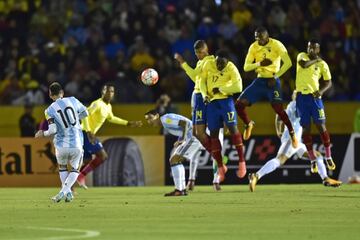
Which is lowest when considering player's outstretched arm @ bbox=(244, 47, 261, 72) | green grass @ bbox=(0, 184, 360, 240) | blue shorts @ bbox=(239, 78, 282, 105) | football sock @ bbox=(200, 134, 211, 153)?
green grass @ bbox=(0, 184, 360, 240)

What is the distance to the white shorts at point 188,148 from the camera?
19.8m

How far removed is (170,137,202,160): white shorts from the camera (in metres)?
19.8

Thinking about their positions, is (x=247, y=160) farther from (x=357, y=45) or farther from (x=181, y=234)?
(x=181, y=234)

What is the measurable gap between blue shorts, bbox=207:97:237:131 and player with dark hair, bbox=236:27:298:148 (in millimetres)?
851

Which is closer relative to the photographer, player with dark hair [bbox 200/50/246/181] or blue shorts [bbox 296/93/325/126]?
player with dark hair [bbox 200/50/246/181]

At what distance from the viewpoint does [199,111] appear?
2039 centimetres

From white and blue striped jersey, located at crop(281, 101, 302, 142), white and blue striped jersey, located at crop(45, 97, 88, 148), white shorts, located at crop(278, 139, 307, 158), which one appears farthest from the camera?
white and blue striped jersey, located at crop(281, 101, 302, 142)

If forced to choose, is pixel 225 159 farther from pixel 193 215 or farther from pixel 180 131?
pixel 193 215

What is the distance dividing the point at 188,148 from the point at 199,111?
75 cm

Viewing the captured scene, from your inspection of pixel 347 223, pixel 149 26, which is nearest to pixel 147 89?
pixel 149 26

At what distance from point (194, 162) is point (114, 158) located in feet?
13.5

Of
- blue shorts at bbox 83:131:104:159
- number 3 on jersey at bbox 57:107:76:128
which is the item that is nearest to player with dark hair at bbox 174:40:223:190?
blue shorts at bbox 83:131:104:159

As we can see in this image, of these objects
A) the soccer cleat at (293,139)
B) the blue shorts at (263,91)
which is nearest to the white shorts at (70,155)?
the blue shorts at (263,91)

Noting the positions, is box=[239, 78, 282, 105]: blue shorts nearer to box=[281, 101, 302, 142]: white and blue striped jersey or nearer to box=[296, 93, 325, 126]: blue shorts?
box=[296, 93, 325, 126]: blue shorts
